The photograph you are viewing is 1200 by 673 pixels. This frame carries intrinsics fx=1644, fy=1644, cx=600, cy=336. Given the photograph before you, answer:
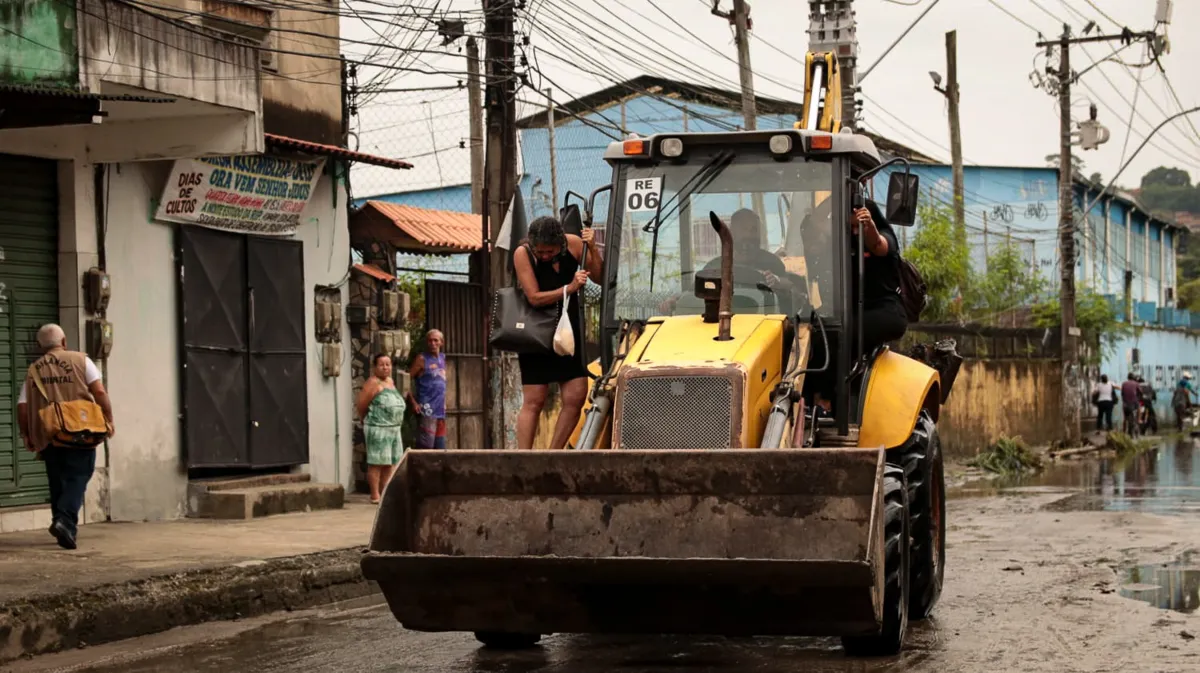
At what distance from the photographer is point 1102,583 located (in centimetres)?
1083

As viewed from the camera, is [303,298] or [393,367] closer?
[303,298]

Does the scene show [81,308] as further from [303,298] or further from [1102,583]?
[1102,583]

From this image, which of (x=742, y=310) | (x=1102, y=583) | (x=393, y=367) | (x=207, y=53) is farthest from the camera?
(x=393, y=367)

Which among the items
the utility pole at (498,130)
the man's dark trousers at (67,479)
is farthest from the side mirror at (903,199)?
the utility pole at (498,130)

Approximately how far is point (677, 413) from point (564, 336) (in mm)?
1357

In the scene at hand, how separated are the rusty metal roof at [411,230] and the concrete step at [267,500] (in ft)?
11.7

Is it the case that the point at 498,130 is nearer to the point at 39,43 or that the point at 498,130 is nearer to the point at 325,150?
the point at 325,150

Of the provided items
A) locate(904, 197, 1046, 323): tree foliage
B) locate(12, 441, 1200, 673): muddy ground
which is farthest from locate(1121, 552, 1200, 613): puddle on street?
locate(904, 197, 1046, 323): tree foliage

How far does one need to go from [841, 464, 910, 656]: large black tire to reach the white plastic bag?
6.71 feet

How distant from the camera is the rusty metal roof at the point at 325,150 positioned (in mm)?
16453

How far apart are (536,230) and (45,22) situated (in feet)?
16.3

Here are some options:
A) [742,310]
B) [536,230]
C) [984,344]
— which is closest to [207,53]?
[536,230]

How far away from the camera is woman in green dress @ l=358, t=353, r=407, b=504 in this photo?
17.3 metres

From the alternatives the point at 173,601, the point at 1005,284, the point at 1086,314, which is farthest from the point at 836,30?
the point at 1086,314
